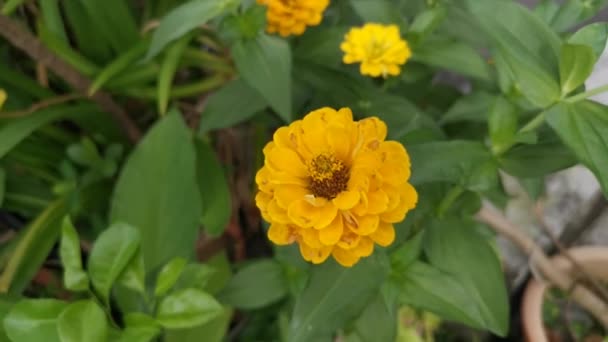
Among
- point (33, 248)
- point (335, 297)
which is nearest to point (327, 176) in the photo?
point (335, 297)

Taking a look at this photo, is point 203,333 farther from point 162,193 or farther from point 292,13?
point 292,13

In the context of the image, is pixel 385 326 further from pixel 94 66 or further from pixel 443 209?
pixel 94 66

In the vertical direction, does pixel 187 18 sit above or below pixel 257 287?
above

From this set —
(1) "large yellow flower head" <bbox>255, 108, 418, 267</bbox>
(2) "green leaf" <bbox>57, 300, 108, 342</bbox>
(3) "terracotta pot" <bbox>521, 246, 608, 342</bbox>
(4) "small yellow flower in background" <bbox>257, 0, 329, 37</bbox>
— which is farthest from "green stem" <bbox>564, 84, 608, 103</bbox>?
(3) "terracotta pot" <bbox>521, 246, 608, 342</bbox>

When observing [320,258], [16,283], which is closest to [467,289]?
[320,258]

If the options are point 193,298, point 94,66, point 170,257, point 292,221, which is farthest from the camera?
point 94,66
